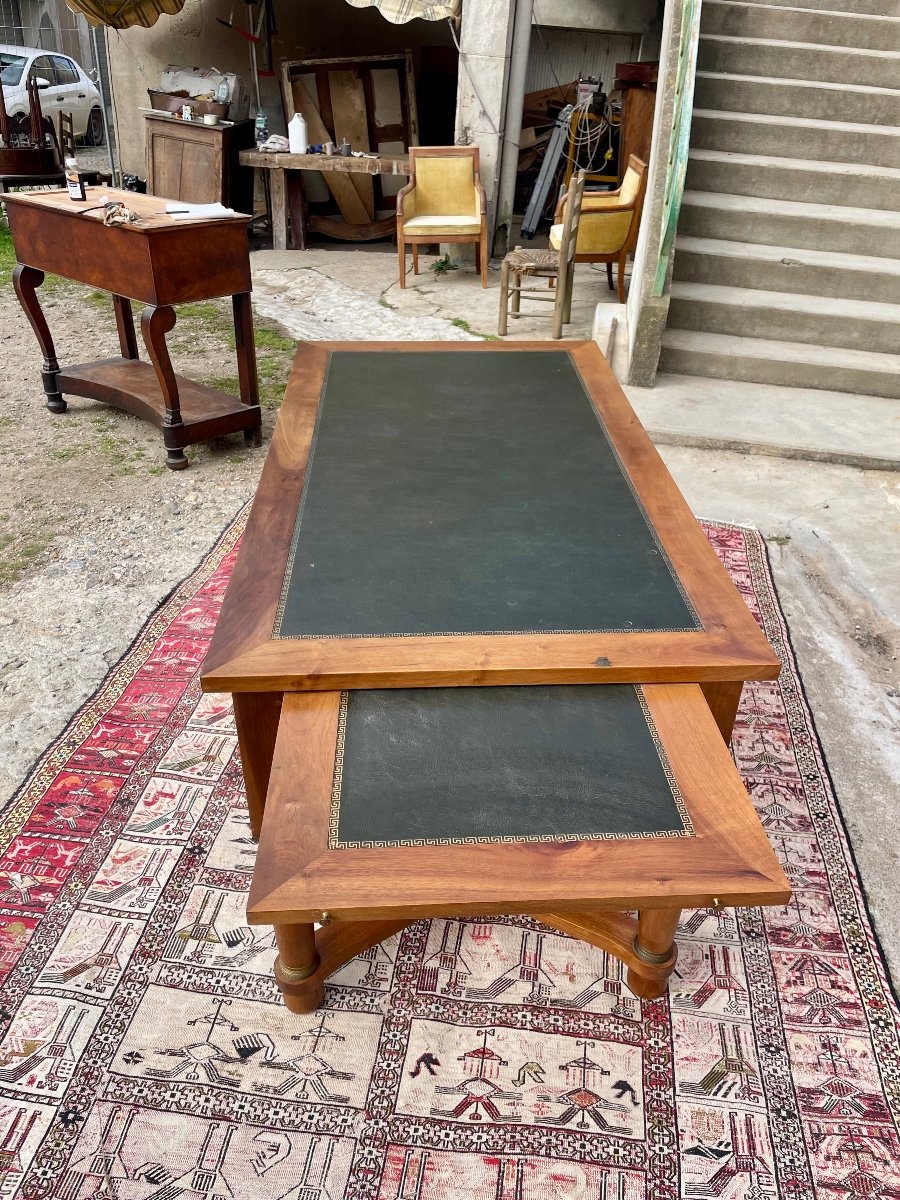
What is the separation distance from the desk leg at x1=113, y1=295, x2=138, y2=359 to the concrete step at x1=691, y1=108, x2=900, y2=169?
3.22 meters

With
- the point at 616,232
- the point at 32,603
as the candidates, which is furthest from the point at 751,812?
the point at 616,232

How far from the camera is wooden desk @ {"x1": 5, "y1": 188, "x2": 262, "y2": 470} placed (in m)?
3.55

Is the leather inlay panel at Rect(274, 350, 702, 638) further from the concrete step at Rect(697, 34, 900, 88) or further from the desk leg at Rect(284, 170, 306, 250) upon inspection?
the desk leg at Rect(284, 170, 306, 250)

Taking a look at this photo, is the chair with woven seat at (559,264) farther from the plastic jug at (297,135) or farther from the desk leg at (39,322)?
the plastic jug at (297,135)

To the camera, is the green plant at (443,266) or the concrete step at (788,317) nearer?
the concrete step at (788,317)

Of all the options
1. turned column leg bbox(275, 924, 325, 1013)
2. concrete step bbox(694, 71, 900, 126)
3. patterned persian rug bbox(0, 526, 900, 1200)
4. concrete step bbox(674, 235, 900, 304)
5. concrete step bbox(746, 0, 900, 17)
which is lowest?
patterned persian rug bbox(0, 526, 900, 1200)

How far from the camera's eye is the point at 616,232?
18.8 feet

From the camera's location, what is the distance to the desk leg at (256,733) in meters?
1.90

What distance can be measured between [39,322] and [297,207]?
12.9 feet

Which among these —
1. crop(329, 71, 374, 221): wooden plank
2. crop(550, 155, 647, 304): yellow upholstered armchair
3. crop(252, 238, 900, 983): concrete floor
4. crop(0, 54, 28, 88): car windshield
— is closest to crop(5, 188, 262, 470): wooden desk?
crop(252, 238, 900, 983): concrete floor

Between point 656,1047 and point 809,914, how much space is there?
1.70ft

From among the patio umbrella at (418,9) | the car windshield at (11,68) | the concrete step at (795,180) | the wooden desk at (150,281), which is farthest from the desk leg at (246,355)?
the car windshield at (11,68)

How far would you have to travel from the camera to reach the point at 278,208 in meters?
7.67

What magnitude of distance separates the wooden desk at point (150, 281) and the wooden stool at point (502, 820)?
2480 millimetres
